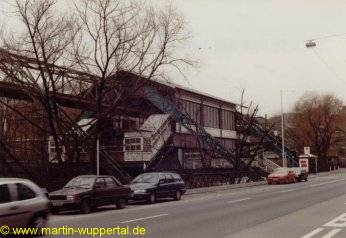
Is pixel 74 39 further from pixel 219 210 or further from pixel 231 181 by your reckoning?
pixel 231 181

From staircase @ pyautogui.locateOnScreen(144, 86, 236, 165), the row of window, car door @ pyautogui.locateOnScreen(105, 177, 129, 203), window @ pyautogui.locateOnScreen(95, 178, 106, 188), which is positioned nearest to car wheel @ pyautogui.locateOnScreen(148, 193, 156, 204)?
car door @ pyautogui.locateOnScreen(105, 177, 129, 203)

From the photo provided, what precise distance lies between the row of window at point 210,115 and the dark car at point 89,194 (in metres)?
29.8

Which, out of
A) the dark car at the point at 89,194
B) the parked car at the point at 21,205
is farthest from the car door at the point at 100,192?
the parked car at the point at 21,205

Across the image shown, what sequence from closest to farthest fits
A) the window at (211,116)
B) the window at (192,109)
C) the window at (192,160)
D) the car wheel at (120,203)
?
the car wheel at (120,203), the window at (192,160), the window at (192,109), the window at (211,116)

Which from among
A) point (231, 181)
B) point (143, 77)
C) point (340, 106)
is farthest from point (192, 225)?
point (340, 106)

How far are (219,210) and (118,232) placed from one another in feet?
23.9

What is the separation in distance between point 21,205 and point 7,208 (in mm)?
548

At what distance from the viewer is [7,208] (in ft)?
40.4

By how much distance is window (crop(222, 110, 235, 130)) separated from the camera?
211 ft

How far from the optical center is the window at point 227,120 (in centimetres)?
6444

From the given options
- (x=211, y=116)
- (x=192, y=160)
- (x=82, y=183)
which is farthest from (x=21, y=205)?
(x=211, y=116)

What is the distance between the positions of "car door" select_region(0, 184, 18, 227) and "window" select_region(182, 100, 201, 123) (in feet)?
134

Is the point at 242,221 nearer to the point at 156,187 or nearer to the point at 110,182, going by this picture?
the point at 110,182

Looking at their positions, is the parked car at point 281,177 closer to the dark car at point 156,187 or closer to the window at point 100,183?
the dark car at point 156,187
